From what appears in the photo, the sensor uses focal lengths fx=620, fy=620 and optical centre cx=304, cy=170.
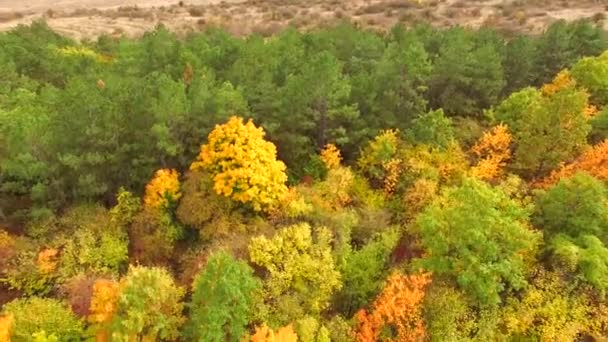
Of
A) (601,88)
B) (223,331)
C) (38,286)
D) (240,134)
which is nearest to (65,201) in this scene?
(38,286)

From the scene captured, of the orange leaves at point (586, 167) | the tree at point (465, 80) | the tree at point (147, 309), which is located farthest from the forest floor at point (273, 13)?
the tree at point (147, 309)

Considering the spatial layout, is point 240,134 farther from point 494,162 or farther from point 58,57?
point 58,57

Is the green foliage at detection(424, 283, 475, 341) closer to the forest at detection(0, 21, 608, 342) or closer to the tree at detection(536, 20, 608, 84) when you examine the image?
the forest at detection(0, 21, 608, 342)

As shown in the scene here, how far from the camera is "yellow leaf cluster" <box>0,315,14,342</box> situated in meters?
35.6

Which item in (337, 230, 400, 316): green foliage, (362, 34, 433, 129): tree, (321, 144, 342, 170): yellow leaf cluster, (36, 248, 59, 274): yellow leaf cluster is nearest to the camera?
(337, 230, 400, 316): green foliage

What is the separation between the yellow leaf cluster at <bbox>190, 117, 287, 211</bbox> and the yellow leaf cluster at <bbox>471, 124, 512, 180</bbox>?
1651 centimetres

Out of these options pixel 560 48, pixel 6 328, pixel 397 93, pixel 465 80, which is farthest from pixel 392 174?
pixel 6 328

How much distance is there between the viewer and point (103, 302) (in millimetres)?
37406

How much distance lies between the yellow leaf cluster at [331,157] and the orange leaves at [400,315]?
14418mm

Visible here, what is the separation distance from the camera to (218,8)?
126375mm

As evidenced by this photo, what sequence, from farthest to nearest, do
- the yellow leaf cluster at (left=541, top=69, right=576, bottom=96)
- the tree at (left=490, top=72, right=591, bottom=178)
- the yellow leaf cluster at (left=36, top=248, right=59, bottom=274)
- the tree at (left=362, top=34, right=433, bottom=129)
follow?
the yellow leaf cluster at (left=541, top=69, right=576, bottom=96)
the tree at (left=362, top=34, right=433, bottom=129)
the tree at (left=490, top=72, right=591, bottom=178)
the yellow leaf cluster at (left=36, top=248, right=59, bottom=274)

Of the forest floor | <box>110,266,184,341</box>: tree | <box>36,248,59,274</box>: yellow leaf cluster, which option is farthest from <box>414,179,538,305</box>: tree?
the forest floor

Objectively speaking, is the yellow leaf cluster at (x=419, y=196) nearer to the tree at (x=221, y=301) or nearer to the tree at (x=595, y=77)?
the tree at (x=221, y=301)

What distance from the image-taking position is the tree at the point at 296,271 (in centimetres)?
3941
